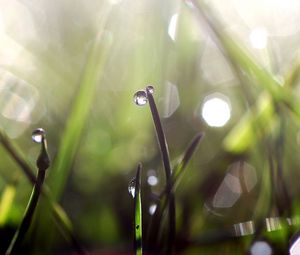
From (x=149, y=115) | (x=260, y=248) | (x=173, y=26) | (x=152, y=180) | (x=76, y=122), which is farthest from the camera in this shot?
(x=173, y=26)

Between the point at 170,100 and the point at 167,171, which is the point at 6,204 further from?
the point at 170,100

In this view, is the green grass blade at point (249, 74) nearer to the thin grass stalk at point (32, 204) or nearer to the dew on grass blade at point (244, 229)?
the dew on grass blade at point (244, 229)

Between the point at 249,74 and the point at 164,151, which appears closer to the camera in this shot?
the point at 164,151

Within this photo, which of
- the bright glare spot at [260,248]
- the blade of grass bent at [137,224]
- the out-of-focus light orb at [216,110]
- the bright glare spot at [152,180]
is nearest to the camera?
the blade of grass bent at [137,224]

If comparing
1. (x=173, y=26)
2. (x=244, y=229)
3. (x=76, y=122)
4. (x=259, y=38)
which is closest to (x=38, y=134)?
(x=76, y=122)

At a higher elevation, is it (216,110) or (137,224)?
(216,110)

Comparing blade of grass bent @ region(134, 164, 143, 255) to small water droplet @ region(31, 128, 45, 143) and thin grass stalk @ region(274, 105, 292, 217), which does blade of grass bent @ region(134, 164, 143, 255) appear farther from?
thin grass stalk @ region(274, 105, 292, 217)

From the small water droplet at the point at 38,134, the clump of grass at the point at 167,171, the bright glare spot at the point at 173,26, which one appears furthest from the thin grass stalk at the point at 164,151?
the bright glare spot at the point at 173,26

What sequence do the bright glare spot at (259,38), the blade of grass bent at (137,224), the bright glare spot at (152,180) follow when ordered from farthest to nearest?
the bright glare spot at (259,38), the bright glare spot at (152,180), the blade of grass bent at (137,224)
